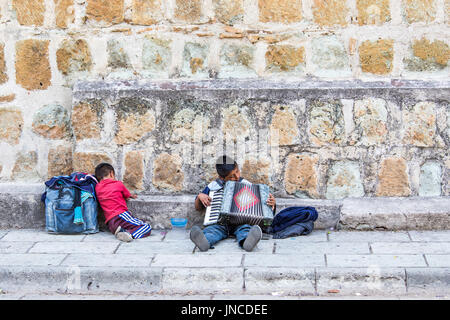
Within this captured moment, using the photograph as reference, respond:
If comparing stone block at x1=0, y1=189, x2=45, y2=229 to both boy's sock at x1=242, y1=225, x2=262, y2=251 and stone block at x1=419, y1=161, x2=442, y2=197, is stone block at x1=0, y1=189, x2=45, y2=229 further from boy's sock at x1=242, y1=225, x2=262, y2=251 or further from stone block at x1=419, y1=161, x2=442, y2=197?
stone block at x1=419, y1=161, x2=442, y2=197

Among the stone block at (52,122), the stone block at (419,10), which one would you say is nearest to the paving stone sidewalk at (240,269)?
the stone block at (52,122)

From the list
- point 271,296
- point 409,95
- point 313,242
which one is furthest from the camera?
point 409,95

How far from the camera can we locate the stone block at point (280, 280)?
4.59m

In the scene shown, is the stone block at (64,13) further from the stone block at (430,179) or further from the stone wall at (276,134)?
the stone block at (430,179)

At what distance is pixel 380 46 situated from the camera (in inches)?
230

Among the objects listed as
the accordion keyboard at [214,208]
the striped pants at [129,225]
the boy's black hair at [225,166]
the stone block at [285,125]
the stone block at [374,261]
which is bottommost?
the stone block at [374,261]

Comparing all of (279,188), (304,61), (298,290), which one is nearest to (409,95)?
(304,61)

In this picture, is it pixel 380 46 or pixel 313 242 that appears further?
pixel 380 46

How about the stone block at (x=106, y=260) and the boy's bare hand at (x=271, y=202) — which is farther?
the boy's bare hand at (x=271, y=202)

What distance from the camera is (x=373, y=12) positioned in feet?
19.1

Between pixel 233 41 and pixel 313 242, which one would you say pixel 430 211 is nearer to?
pixel 313 242

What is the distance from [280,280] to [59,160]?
8.40 ft

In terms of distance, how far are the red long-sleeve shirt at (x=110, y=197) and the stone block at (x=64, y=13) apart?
4.78 ft

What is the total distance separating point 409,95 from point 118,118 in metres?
2.48
